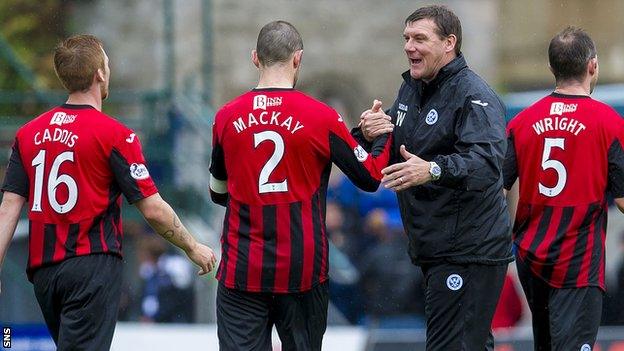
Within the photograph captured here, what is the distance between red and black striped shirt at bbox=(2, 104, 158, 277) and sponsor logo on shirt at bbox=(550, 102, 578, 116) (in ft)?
6.63

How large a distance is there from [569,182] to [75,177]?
2392mm

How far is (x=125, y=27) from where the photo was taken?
41.4ft

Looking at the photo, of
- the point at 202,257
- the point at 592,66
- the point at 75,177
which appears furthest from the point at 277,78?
the point at 592,66

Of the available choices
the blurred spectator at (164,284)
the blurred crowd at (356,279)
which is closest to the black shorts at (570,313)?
the blurred crowd at (356,279)

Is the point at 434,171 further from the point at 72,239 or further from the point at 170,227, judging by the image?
the point at 72,239

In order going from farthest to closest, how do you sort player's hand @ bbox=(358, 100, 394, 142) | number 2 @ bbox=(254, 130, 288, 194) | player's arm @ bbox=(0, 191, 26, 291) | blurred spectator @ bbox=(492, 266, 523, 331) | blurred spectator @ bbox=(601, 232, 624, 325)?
1. blurred spectator @ bbox=(492, 266, 523, 331)
2. blurred spectator @ bbox=(601, 232, 624, 325)
3. player's hand @ bbox=(358, 100, 394, 142)
4. player's arm @ bbox=(0, 191, 26, 291)
5. number 2 @ bbox=(254, 130, 288, 194)

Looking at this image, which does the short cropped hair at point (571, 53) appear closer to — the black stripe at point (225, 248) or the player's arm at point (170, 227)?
the black stripe at point (225, 248)

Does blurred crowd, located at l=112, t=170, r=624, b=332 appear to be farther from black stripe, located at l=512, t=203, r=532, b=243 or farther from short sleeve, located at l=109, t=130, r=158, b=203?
short sleeve, located at l=109, t=130, r=158, b=203

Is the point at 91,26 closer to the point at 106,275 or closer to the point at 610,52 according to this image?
the point at 106,275

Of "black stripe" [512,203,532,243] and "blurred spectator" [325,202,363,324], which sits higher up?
"black stripe" [512,203,532,243]

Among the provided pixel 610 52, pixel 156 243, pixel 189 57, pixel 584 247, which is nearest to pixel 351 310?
pixel 156 243

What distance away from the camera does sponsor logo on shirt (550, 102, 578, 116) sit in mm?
6125

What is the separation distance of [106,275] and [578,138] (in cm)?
237

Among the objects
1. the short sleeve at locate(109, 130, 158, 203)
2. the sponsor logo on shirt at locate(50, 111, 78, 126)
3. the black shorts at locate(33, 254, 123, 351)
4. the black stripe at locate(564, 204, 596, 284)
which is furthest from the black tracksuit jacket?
the sponsor logo on shirt at locate(50, 111, 78, 126)
